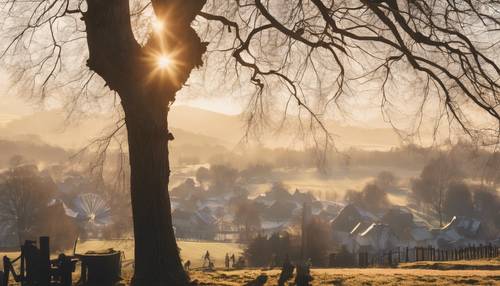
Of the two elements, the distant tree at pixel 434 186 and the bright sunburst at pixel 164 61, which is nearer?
the bright sunburst at pixel 164 61

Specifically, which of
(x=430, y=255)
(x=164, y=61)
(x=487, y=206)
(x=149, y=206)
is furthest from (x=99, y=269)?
(x=487, y=206)

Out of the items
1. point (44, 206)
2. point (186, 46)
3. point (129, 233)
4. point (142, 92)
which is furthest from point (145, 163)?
point (129, 233)

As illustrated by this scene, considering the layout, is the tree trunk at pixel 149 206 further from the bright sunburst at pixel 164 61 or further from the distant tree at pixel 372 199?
the distant tree at pixel 372 199

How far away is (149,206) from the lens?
9945 millimetres

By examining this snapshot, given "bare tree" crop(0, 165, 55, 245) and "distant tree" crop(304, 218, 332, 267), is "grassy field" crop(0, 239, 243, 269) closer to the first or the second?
"bare tree" crop(0, 165, 55, 245)

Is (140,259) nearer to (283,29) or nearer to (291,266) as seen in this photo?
(291,266)

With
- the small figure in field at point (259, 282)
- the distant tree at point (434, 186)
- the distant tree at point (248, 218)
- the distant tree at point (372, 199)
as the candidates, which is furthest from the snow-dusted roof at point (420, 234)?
the small figure in field at point (259, 282)

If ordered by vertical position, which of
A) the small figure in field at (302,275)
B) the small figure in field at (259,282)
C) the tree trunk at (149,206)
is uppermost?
the tree trunk at (149,206)

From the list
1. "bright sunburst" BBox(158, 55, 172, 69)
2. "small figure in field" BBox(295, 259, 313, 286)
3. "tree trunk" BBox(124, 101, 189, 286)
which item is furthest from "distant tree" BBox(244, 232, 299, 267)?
"bright sunburst" BBox(158, 55, 172, 69)

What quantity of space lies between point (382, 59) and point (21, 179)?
7182 centimetres

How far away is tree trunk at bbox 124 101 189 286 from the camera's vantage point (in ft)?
32.4

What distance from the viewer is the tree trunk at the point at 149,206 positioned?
32.4 ft

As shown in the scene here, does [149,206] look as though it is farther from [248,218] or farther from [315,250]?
[248,218]

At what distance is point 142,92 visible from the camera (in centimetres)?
1009
